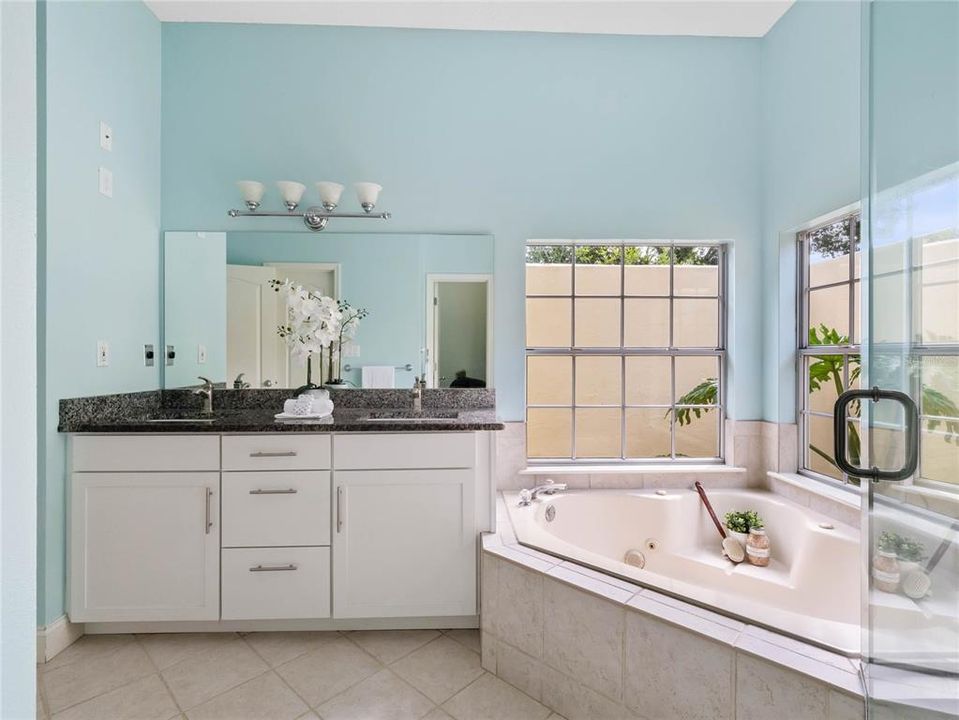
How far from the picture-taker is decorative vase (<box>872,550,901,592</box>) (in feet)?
3.23

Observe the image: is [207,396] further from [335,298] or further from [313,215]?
[313,215]

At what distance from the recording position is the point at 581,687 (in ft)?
5.07

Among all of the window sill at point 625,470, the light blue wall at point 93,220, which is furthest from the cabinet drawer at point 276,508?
the window sill at point 625,470

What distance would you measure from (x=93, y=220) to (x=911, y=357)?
2.83 meters

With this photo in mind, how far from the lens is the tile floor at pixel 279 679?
1.60 meters

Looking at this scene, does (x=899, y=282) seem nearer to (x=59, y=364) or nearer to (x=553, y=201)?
(x=553, y=201)

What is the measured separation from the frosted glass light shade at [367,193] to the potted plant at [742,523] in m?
2.40

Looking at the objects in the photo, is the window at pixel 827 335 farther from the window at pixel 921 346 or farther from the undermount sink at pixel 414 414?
the undermount sink at pixel 414 414

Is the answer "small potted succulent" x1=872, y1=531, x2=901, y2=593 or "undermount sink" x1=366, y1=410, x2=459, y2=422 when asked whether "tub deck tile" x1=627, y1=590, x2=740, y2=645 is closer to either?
"small potted succulent" x1=872, y1=531, x2=901, y2=593

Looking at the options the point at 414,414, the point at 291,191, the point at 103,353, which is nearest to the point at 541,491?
the point at 414,414

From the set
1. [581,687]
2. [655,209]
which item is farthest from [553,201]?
[581,687]

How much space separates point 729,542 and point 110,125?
345 centimetres

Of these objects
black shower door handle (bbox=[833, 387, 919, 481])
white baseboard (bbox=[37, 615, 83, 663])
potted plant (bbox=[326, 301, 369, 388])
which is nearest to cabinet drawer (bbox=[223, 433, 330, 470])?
potted plant (bbox=[326, 301, 369, 388])
